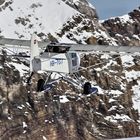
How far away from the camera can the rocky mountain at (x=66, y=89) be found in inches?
4956

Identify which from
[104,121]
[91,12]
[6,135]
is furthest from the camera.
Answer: [91,12]

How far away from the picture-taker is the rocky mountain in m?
126

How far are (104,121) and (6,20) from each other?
36.3 meters

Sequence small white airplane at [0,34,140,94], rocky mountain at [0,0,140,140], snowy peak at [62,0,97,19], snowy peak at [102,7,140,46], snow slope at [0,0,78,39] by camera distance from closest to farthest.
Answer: small white airplane at [0,34,140,94]
rocky mountain at [0,0,140,140]
snow slope at [0,0,78,39]
snowy peak at [62,0,97,19]
snowy peak at [102,7,140,46]

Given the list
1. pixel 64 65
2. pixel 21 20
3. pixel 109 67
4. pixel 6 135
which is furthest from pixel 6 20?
pixel 64 65

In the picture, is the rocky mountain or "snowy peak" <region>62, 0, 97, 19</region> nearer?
the rocky mountain

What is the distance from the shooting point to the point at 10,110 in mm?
122875

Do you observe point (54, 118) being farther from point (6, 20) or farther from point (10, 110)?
point (6, 20)

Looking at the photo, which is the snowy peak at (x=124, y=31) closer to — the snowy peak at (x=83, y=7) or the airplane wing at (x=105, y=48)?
the snowy peak at (x=83, y=7)

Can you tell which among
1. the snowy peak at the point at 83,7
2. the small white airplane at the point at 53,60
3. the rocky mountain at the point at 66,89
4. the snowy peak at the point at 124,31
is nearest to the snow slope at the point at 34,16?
the rocky mountain at the point at 66,89

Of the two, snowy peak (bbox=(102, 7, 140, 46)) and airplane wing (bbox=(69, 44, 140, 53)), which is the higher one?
snowy peak (bbox=(102, 7, 140, 46))

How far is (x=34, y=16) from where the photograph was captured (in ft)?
519

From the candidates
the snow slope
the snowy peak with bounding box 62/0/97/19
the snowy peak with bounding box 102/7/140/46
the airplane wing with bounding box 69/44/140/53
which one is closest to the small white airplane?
the airplane wing with bounding box 69/44/140/53

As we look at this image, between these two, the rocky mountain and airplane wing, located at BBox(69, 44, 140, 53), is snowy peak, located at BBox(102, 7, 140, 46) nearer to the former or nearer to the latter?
the rocky mountain
